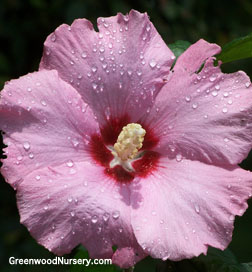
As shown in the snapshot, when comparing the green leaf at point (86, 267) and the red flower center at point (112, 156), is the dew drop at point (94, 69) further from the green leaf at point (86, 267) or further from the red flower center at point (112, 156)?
the green leaf at point (86, 267)

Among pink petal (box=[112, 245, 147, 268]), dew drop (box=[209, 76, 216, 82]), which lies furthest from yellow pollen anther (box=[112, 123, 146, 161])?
pink petal (box=[112, 245, 147, 268])

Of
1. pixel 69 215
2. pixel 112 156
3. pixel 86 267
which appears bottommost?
pixel 86 267

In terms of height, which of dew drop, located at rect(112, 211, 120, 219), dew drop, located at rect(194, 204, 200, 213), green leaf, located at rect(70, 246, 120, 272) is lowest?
green leaf, located at rect(70, 246, 120, 272)

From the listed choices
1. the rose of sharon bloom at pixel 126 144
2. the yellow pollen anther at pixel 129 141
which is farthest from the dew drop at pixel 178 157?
the yellow pollen anther at pixel 129 141

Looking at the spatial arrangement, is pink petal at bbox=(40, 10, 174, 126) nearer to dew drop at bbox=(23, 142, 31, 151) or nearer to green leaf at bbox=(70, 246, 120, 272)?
dew drop at bbox=(23, 142, 31, 151)

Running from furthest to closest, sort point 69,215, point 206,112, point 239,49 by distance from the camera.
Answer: point 239,49 → point 206,112 → point 69,215

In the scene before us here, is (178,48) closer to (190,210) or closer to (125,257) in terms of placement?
(190,210)

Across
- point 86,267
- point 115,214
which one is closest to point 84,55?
point 115,214
